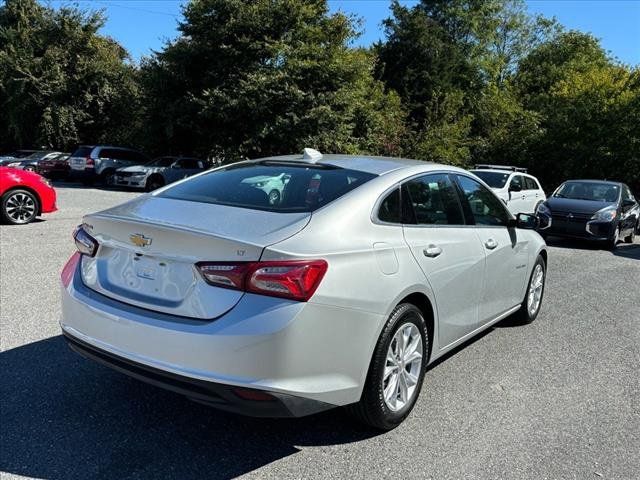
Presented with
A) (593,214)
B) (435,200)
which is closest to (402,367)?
(435,200)

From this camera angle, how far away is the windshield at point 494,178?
46.9 ft

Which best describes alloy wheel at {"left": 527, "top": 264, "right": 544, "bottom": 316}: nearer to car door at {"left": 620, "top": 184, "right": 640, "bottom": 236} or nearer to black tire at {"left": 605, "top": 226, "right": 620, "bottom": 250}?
black tire at {"left": 605, "top": 226, "right": 620, "bottom": 250}

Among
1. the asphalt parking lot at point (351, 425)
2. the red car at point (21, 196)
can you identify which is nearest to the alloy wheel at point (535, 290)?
the asphalt parking lot at point (351, 425)

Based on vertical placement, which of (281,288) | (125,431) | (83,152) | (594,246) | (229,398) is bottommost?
(594,246)

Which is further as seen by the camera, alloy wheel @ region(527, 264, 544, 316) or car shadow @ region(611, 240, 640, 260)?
car shadow @ region(611, 240, 640, 260)

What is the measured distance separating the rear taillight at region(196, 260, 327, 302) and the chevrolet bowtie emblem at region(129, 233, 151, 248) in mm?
439

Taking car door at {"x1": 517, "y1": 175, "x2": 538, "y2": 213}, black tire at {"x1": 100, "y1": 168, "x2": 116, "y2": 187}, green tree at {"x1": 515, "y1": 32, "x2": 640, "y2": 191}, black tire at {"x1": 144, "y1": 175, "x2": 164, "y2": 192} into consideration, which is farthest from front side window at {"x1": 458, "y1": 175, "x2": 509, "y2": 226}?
black tire at {"x1": 100, "y1": 168, "x2": 116, "y2": 187}

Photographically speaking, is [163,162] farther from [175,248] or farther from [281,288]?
[281,288]

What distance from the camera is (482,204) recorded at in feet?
15.7

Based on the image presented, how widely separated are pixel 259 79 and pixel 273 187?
1811cm

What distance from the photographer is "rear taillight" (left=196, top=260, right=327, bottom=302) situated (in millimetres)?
2723

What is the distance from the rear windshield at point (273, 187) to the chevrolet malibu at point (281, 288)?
0.6 inches

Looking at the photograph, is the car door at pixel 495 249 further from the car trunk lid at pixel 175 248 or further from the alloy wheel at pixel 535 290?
the car trunk lid at pixel 175 248

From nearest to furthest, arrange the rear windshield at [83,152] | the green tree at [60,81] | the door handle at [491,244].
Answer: the door handle at [491,244] → the rear windshield at [83,152] → the green tree at [60,81]
